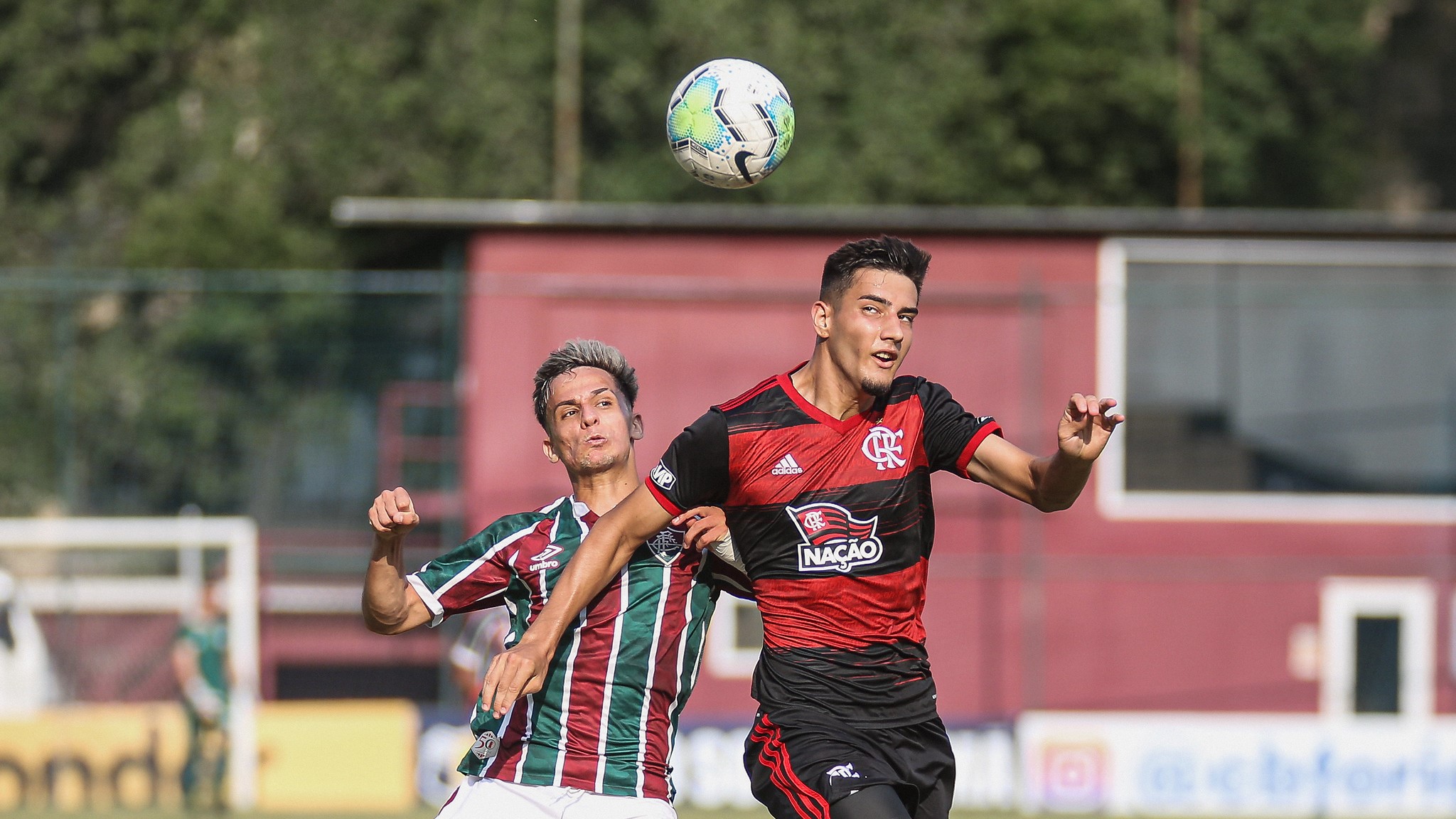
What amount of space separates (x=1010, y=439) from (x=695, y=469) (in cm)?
1097

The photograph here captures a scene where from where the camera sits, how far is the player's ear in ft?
15.3

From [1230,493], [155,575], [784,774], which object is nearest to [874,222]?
[1230,493]

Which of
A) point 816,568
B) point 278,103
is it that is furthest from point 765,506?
point 278,103

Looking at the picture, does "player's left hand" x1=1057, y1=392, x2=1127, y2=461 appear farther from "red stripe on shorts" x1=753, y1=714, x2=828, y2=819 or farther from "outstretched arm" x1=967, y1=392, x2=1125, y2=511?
"red stripe on shorts" x1=753, y1=714, x2=828, y2=819

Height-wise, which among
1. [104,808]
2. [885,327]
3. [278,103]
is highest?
[278,103]

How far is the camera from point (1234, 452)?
55.9ft

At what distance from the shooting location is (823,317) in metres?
4.67

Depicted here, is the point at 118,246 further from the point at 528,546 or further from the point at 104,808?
the point at 528,546

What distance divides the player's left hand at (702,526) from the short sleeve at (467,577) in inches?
18.9

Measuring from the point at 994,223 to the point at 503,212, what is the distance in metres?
4.61

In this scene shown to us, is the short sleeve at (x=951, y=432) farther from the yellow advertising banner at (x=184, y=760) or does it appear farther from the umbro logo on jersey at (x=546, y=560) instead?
the yellow advertising banner at (x=184, y=760)

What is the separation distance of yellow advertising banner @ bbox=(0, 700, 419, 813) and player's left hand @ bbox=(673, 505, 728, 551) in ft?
26.4

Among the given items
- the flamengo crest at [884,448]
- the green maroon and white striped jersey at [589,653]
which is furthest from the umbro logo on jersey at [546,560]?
the flamengo crest at [884,448]

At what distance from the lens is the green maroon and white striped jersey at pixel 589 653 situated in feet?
14.6
